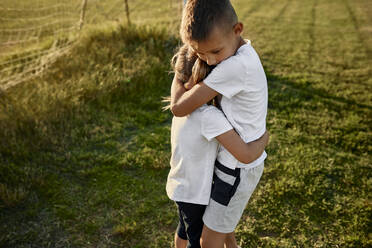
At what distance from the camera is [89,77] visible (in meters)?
4.40

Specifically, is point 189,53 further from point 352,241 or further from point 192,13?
point 352,241

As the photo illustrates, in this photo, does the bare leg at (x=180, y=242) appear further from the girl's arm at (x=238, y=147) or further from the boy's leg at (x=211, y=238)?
the girl's arm at (x=238, y=147)

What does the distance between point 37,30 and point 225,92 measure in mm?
5734

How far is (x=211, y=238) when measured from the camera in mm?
1683

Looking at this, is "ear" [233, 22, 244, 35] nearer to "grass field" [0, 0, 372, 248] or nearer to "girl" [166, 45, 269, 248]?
"girl" [166, 45, 269, 248]

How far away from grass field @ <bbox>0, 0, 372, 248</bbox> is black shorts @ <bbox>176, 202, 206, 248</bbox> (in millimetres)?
713

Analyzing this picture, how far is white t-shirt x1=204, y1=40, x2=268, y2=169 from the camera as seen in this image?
1.39m

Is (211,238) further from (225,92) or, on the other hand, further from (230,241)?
(225,92)

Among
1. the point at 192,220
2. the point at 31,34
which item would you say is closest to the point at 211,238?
the point at 192,220

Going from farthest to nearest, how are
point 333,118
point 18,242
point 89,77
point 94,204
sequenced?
1. point 89,77
2. point 333,118
3. point 94,204
4. point 18,242

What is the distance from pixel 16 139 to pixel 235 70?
284cm

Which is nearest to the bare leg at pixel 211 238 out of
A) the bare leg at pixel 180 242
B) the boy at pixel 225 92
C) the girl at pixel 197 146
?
the boy at pixel 225 92

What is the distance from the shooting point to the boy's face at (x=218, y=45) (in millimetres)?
1336

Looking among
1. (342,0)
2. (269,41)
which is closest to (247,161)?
(269,41)
